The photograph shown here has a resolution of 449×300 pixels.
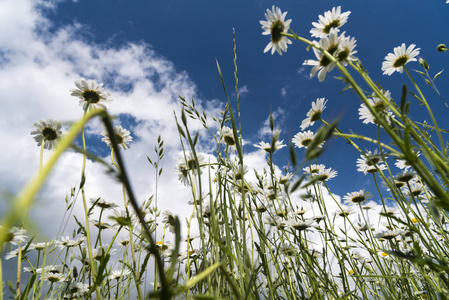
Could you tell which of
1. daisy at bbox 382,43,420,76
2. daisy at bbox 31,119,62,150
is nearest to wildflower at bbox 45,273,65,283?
daisy at bbox 31,119,62,150

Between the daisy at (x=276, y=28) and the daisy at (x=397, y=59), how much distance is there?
80 cm

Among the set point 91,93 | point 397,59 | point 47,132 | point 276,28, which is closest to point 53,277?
point 47,132

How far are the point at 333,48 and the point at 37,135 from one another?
5.38ft

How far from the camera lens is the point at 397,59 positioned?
5.89ft

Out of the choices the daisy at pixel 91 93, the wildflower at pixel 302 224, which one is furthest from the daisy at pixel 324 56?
the daisy at pixel 91 93

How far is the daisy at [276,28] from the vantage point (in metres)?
1.34

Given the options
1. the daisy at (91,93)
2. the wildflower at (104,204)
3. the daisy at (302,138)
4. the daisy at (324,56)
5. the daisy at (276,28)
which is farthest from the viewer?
the daisy at (302,138)

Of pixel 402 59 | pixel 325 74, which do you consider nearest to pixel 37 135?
pixel 325 74

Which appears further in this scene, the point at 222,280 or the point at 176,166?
the point at 176,166

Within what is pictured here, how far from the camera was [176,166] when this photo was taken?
1.70 m

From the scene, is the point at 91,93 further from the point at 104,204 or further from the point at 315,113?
the point at 315,113

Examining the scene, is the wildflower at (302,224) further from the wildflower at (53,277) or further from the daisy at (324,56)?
the wildflower at (53,277)

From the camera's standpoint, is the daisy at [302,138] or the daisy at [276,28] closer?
the daisy at [276,28]

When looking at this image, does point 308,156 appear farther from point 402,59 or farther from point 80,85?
point 402,59
